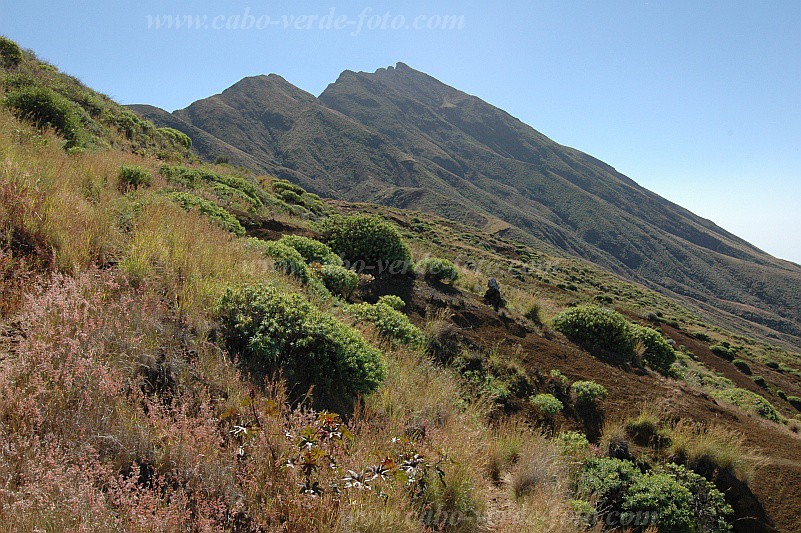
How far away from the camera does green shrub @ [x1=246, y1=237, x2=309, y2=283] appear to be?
632 cm

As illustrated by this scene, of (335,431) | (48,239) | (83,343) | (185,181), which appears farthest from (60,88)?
(335,431)

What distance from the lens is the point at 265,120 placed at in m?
146

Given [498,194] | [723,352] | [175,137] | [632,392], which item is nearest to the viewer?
[632,392]

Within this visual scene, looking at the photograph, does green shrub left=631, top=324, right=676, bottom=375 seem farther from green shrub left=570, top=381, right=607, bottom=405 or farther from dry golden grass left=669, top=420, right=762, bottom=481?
dry golden grass left=669, top=420, right=762, bottom=481

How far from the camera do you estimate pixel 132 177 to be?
25.3 ft

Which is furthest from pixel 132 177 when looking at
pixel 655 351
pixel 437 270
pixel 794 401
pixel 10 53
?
pixel 794 401

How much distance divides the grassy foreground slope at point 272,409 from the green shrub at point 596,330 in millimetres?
1631

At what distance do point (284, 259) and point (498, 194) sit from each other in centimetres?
15933

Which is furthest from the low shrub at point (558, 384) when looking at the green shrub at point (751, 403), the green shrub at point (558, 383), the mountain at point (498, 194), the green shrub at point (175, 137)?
the mountain at point (498, 194)

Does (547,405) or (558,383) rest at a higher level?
(558,383)

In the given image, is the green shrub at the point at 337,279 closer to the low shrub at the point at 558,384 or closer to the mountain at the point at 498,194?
the low shrub at the point at 558,384

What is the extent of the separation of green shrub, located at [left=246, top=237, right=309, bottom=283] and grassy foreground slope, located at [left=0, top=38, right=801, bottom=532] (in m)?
0.05

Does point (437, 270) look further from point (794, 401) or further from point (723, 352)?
point (723, 352)

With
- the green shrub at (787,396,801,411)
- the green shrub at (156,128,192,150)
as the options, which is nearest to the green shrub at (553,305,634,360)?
the green shrub at (787,396,801,411)
